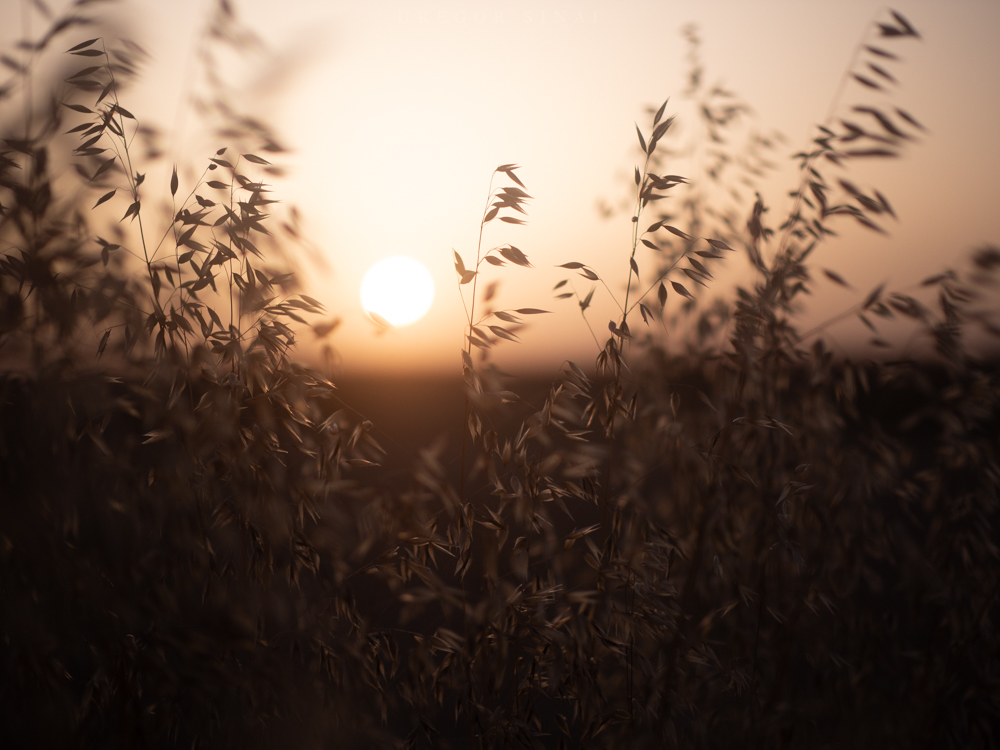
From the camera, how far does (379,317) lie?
146 cm

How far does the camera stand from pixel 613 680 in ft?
5.84

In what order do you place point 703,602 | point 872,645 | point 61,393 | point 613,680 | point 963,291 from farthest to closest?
point 703,602, point 872,645, point 613,680, point 963,291, point 61,393

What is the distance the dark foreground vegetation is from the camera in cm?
127

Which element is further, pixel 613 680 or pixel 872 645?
pixel 872 645

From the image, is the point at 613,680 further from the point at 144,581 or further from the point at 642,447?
the point at 144,581

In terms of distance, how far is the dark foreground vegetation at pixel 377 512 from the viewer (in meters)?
1.27

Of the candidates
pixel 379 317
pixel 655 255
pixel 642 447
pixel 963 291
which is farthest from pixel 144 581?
pixel 963 291

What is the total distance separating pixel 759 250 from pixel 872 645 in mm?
1262

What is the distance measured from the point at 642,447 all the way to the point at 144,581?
4.60ft

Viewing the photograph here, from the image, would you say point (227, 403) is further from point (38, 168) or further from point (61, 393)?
point (38, 168)

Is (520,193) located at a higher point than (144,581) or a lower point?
higher

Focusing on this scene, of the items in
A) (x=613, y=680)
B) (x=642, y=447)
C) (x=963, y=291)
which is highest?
(x=963, y=291)

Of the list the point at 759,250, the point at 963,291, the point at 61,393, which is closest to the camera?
the point at 61,393

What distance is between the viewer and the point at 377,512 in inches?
60.7
